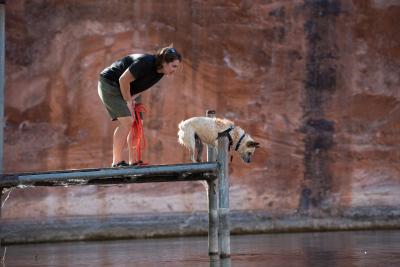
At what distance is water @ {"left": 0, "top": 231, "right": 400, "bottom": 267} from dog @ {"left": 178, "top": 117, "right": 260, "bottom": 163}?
1.32m

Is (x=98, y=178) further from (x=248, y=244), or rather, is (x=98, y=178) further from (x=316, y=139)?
(x=316, y=139)

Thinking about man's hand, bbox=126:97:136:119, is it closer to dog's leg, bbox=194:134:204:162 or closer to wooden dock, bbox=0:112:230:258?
wooden dock, bbox=0:112:230:258

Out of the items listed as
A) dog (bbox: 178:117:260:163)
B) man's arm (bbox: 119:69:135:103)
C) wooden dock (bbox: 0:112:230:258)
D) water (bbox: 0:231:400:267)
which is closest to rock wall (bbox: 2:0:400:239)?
water (bbox: 0:231:400:267)

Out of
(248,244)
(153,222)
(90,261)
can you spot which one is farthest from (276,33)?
(90,261)

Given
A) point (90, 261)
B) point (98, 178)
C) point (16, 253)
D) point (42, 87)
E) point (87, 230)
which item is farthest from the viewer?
point (42, 87)

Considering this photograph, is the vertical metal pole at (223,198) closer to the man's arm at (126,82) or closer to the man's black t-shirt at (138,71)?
the man's black t-shirt at (138,71)

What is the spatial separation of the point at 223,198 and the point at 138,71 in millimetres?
1898

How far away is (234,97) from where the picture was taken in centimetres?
2239

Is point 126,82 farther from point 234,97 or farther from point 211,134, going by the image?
point 234,97

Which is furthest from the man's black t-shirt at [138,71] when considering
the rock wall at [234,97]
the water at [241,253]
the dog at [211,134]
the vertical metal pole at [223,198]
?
the rock wall at [234,97]

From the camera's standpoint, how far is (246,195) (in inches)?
862

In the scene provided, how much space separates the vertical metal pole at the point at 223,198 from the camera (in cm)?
1173

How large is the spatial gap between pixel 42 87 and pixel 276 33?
517 centimetres

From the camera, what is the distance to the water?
11820mm
